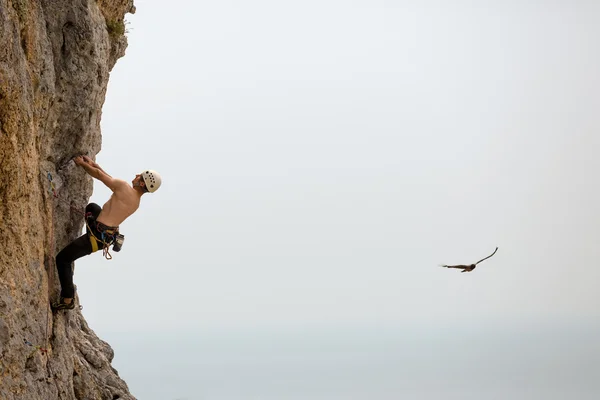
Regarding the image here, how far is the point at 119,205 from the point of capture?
49.5ft

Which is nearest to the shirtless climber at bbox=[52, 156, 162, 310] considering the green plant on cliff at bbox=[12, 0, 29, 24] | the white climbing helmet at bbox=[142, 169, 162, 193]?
the white climbing helmet at bbox=[142, 169, 162, 193]

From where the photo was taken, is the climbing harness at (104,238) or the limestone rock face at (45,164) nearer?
the limestone rock face at (45,164)

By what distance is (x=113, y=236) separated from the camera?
15.3m

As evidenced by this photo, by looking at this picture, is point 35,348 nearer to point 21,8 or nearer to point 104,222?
point 104,222

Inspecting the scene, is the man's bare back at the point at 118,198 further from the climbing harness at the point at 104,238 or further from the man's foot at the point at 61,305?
the man's foot at the point at 61,305

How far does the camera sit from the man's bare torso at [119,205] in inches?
591

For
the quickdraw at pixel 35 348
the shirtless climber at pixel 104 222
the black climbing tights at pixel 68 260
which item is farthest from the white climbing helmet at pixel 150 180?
the quickdraw at pixel 35 348

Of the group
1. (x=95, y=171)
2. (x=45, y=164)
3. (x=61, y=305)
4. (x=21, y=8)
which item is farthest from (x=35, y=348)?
(x=21, y=8)

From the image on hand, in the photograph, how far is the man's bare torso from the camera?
49.3ft

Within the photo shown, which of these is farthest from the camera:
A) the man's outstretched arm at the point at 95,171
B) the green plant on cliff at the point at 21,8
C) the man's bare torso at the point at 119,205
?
the man's outstretched arm at the point at 95,171

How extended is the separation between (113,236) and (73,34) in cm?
403

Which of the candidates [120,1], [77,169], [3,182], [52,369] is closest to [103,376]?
[52,369]

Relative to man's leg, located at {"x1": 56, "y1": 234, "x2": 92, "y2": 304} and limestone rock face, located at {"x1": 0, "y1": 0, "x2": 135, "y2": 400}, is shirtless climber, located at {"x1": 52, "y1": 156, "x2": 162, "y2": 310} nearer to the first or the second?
man's leg, located at {"x1": 56, "y1": 234, "x2": 92, "y2": 304}

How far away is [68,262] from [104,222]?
3.42 feet
